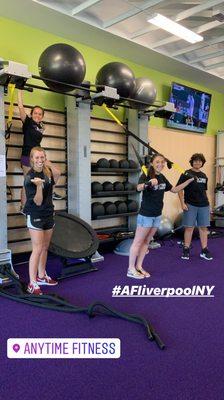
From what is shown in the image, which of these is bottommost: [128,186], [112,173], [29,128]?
[128,186]

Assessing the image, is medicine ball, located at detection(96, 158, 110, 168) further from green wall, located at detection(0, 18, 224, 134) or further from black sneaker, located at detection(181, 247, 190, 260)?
black sneaker, located at detection(181, 247, 190, 260)

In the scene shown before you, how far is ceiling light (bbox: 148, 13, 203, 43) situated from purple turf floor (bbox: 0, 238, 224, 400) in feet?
10.5

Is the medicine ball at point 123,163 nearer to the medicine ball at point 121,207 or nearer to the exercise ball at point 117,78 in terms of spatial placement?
the medicine ball at point 121,207

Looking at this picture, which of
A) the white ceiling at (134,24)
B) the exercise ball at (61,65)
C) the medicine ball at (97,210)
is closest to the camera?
the exercise ball at (61,65)

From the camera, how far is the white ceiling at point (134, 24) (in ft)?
13.5

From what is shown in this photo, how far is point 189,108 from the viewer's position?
271 inches

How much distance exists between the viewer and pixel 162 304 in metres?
2.90

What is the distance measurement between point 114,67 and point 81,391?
12.8ft

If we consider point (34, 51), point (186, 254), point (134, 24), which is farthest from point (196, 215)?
point (34, 51)

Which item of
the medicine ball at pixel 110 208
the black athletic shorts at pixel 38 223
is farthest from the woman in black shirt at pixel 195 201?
the black athletic shorts at pixel 38 223

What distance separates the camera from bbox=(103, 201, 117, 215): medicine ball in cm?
495

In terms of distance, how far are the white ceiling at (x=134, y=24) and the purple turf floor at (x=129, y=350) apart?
10.6 feet

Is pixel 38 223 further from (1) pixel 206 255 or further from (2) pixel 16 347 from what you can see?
(1) pixel 206 255

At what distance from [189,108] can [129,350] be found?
571 centimetres
